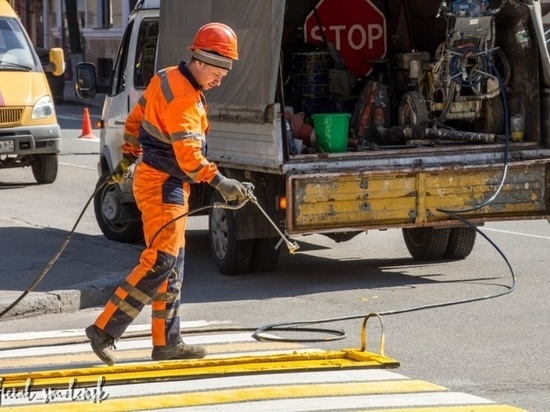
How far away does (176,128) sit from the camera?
768 cm

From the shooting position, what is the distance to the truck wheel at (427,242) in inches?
478

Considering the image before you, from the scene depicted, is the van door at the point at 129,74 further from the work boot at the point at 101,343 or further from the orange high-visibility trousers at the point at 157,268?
the work boot at the point at 101,343

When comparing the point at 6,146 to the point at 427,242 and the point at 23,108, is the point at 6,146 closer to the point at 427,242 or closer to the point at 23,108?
the point at 23,108

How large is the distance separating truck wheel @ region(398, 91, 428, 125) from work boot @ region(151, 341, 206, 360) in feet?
15.9

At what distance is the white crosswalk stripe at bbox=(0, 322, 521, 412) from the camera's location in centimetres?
679

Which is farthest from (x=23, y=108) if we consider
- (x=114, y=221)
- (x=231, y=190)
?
(x=231, y=190)

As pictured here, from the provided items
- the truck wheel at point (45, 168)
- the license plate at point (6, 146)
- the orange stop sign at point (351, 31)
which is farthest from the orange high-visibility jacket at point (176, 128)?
the truck wheel at point (45, 168)

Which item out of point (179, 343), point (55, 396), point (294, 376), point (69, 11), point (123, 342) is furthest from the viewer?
point (69, 11)

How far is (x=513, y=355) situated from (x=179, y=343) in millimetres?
2041

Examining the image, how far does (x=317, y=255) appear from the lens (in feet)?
42.4

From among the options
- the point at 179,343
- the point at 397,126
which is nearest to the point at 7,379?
the point at 179,343

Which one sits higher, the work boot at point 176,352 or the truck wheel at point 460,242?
the work boot at point 176,352

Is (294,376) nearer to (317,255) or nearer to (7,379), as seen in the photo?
(7,379)

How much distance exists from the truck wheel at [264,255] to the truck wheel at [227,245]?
0.06 m
